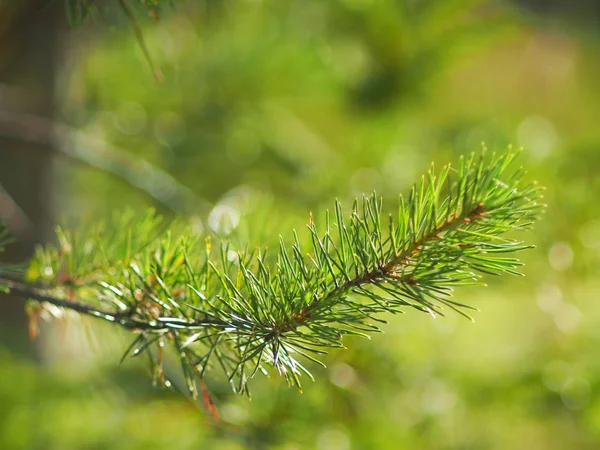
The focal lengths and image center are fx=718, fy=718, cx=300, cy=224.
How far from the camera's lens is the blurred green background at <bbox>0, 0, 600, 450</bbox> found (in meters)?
0.62

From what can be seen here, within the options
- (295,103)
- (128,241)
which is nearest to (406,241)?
(128,241)

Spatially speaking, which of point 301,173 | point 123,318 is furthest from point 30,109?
point 123,318

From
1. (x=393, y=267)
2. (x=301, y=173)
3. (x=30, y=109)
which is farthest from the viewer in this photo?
(x=30, y=109)

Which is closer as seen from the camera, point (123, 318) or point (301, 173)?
point (123, 318)

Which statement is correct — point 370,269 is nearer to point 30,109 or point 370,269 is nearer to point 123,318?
point 123,318

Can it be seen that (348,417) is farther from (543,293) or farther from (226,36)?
(226,36)

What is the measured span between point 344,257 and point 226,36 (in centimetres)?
82

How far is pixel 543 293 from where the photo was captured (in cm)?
65

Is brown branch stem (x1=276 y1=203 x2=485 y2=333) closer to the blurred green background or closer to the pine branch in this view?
the pine branch

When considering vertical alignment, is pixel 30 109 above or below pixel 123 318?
above

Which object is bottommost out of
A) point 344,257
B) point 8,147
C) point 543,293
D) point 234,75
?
point 344,257

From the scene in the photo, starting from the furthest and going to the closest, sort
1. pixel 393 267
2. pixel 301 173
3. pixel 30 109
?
pixel 30 109 → pixel 301 173 → pixel 393 267

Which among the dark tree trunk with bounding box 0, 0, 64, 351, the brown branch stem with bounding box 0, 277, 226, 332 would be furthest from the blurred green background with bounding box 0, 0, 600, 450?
the brown branch stem with bounding box 0, 277, 226, 332

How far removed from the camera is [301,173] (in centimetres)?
83
